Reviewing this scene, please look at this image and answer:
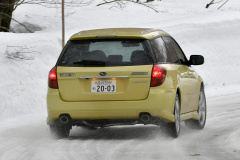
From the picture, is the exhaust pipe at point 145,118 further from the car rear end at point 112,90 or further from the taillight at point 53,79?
the taillight at point 53,79

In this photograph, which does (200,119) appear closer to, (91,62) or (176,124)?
(176,124)

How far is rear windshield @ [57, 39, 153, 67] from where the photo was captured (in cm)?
1033

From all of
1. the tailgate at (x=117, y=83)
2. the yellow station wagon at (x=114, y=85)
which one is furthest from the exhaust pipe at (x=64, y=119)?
the tailgate at (x=117, y=83)

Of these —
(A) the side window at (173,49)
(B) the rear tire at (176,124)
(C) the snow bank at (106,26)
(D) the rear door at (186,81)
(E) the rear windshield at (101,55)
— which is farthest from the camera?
(C) the snow bank at (106,26)

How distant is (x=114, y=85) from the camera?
10.2 meters

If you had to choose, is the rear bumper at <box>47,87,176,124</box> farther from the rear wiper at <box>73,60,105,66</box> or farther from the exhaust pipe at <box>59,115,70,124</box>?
the rear wiper at <box>73,60,105,66</box>

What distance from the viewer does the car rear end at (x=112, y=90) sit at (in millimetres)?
10172

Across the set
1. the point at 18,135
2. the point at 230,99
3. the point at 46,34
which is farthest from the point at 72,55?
the point at 46,34

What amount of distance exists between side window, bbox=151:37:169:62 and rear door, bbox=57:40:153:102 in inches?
7.7

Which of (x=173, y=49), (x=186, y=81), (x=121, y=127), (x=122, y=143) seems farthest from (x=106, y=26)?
(x=122, y=143)

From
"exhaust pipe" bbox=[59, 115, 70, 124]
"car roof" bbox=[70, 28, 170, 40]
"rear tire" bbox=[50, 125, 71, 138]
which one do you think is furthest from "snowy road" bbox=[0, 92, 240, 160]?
"car roof" bbox=[70, 28, 170, 40]

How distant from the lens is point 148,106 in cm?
1016

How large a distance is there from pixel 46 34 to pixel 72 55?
12.5m

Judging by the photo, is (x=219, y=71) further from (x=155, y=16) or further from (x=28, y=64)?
(x=28, y=64)
